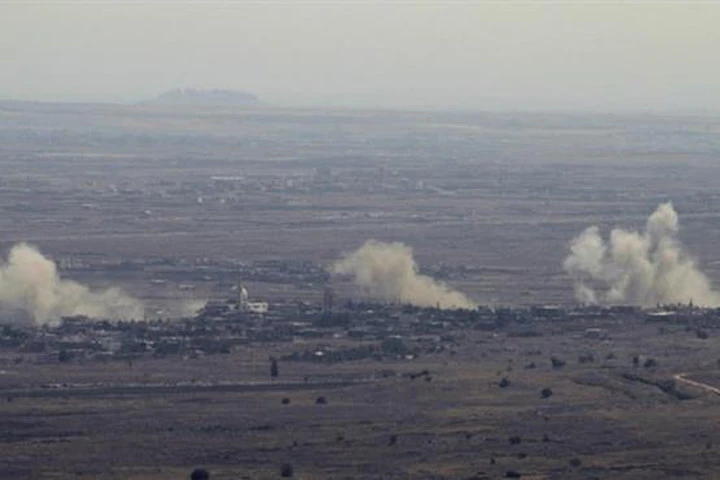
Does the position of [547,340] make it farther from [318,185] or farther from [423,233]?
[318,185]

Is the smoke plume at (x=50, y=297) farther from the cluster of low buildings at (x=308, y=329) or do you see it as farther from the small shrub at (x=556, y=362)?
the small shrub at (x=556, y=362)

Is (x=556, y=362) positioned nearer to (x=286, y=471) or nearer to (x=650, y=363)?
(x=650, y=363)

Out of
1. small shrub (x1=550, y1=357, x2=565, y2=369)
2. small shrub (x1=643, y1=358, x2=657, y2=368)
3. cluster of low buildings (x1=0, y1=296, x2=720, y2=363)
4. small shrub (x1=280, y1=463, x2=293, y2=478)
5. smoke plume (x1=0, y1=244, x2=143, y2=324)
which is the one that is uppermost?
small shrub (x1=280, y1=463, x2=293, y2=478)

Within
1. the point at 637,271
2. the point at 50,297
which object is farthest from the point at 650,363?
the point at 637,271

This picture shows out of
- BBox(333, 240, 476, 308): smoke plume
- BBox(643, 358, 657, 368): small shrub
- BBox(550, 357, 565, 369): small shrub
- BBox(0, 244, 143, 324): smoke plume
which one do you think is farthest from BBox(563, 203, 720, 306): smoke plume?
BBox(643, 358, 657, 368): small shrub

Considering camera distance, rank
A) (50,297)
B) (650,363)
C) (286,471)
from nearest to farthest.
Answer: (286,471)
(650,363)
(50,297)

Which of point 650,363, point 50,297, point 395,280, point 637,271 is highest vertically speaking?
point 650,363

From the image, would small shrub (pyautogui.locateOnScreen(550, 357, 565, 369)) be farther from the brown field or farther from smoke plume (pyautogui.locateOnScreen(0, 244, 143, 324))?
smoke plume (pyautogui.locateOnScreen(0, 244, 143, 324))
